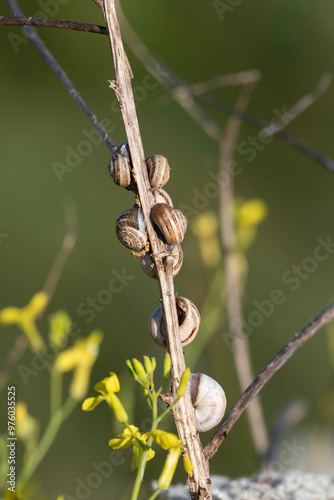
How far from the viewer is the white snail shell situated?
1.04ft

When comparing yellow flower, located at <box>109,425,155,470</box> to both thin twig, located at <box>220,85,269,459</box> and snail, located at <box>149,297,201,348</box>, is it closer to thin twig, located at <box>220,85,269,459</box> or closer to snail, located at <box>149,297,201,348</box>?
snail, located at <box>149,297,201,348</box>

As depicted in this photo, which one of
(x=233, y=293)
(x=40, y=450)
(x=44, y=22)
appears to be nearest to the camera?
(x=44, y=22)

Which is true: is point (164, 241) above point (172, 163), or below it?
below

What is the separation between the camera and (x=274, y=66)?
1.98 metres

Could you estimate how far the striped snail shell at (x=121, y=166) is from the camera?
308 millimetres

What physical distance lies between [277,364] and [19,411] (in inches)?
12.5

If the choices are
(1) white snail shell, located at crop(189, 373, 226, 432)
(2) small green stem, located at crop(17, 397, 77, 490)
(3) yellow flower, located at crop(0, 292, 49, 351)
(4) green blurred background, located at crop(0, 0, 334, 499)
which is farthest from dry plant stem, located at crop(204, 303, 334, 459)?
(4) green blurred background, located at crop(0, 0, 334, 499)

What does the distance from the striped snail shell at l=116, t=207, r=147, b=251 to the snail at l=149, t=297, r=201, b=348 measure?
0.13 ft

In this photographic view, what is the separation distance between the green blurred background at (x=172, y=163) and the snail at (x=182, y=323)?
1527mm

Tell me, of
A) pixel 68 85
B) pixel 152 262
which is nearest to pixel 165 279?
pixel 152 262

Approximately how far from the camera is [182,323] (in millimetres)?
327

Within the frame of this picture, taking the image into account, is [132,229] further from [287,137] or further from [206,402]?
[287,137]

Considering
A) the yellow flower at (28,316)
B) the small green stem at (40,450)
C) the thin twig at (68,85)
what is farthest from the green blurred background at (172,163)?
the thin twig at (68,85)

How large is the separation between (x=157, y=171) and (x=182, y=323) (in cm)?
9
